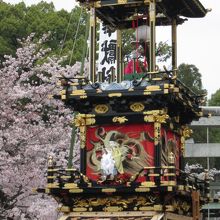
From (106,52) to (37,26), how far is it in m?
14.1

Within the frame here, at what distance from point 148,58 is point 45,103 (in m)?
6.40

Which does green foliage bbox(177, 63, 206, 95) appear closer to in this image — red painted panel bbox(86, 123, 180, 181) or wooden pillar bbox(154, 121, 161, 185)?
red painted panel bbox(86, 123, 180, 181)

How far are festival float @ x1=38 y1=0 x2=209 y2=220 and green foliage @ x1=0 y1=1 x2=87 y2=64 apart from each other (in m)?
18.9

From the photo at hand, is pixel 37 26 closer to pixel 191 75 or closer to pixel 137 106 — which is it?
pixel 191 75

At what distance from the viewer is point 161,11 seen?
21.3 meters

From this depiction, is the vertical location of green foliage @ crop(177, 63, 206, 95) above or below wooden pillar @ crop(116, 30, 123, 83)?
above

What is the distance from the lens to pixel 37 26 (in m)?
40.4

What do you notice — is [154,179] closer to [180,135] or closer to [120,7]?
[180,135]

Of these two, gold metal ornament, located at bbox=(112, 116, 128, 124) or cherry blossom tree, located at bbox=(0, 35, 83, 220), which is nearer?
gold metal ornament, located at bbox=(112, 116, 128, 124)

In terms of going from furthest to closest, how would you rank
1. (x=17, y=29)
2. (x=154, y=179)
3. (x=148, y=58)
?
1. (x=17, y=29)
2. (x=148, y=58)
3. (x=154, y=179)

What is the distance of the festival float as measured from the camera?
62.7 ft

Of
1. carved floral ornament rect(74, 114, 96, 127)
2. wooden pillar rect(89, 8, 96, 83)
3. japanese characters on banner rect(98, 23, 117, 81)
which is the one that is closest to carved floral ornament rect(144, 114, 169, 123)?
carved floral ornament rect(74, 114, 96, 127)

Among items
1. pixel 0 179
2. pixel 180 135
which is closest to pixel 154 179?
pixel 180 135

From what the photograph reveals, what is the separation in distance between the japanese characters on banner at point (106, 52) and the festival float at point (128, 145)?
16.0 feet
